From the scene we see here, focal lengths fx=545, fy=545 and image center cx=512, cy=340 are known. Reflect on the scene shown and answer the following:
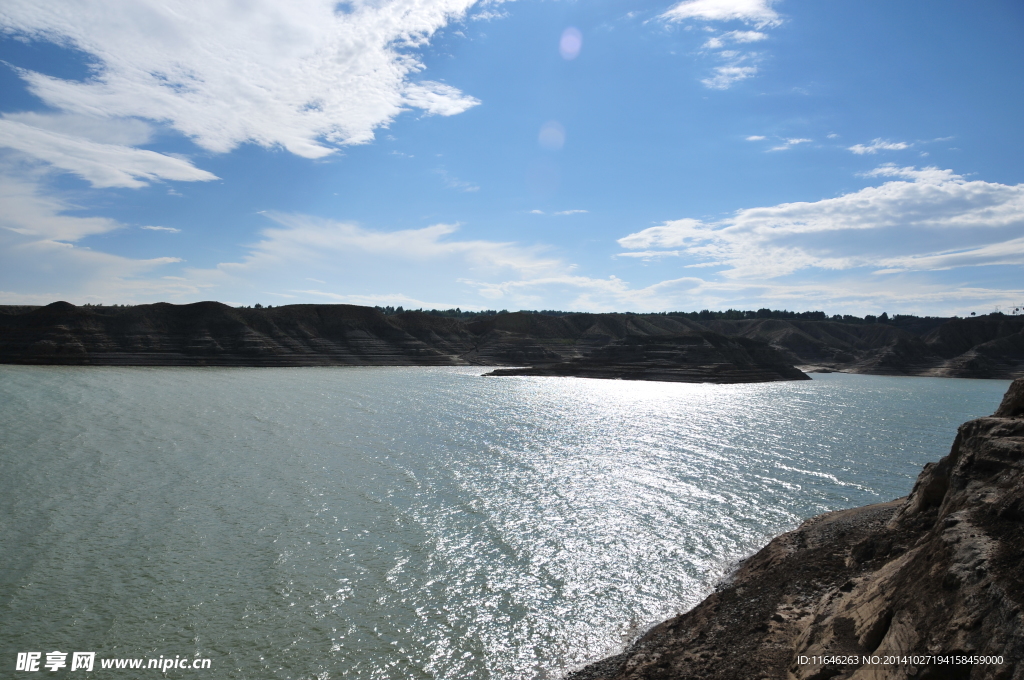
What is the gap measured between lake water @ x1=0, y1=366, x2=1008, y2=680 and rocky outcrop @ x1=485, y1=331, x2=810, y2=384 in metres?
46.9

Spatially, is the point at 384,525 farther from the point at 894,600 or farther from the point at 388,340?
the point at 388,340

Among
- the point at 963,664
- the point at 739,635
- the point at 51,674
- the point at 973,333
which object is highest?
the point at 973,333

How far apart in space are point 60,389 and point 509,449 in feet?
170

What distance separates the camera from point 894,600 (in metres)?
8.29

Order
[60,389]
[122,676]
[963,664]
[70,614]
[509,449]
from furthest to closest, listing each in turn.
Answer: [60,389] → [509,449] → [70,614] → [122,676] → [963,664]

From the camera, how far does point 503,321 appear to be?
14525 centimetres

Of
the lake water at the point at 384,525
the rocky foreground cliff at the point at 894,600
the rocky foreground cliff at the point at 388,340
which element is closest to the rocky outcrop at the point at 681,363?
the rocky foreground cliff at the point at 388,340

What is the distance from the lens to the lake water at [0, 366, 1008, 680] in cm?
1220

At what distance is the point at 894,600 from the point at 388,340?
116 metres

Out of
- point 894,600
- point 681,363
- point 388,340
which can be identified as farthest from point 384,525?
point 388,340

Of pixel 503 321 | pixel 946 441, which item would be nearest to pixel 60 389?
pixel 946 441

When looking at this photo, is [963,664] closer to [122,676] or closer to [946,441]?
[122,676]

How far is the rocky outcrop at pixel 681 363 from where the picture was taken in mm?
93375

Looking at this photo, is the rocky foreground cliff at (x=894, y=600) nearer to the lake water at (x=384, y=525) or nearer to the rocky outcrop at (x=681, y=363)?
the lake water at (x=384, y=525)
